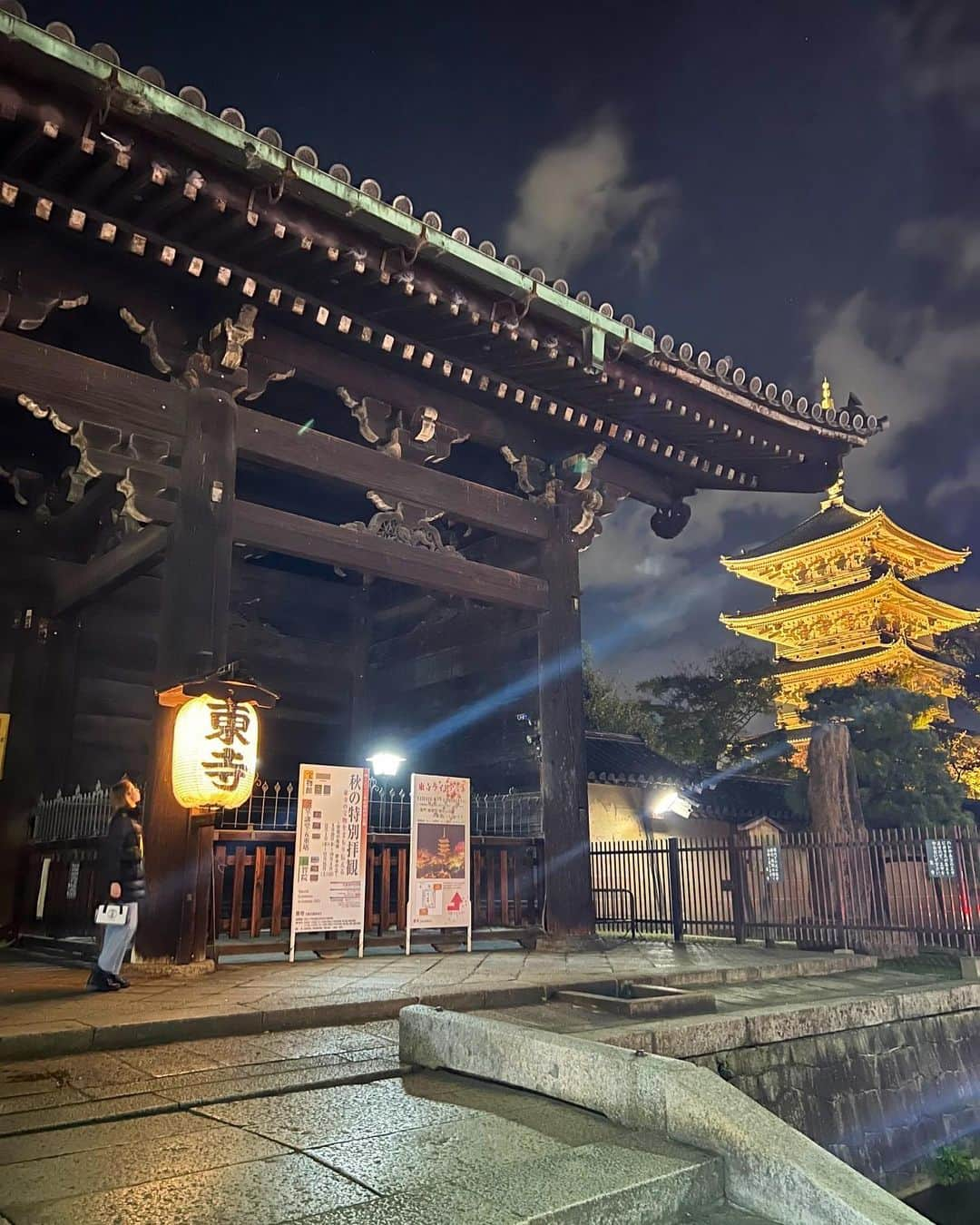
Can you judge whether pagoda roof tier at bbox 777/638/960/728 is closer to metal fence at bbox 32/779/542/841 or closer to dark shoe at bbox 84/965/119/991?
metal fence at bbox 32/779/542/841

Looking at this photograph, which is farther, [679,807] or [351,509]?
[679,807]

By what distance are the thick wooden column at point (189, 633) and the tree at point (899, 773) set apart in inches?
634

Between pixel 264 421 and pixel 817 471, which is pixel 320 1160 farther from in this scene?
pixel 817 471

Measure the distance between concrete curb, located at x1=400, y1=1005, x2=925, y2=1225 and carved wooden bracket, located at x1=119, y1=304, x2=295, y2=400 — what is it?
20.2 feet

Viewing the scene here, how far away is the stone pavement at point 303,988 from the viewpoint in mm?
5312

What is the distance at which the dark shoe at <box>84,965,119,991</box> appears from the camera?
6621 millimetres

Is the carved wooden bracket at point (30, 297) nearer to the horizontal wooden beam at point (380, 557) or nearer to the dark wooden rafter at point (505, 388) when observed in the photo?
the dark wooden rafter at point (505, 388)

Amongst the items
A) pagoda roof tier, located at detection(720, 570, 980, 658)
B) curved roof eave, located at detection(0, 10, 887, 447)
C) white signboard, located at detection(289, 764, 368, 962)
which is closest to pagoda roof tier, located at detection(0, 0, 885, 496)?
curved roof eave, located at detection(0, 10, 887, 447)

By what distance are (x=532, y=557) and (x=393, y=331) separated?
3.56 meters

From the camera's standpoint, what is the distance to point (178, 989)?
21.8 ft

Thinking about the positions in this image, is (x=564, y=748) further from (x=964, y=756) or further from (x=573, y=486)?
(x=964, y=756)

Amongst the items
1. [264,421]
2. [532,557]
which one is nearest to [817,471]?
[532,557]

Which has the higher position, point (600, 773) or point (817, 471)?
point (817, 471)

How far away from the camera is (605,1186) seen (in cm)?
340
